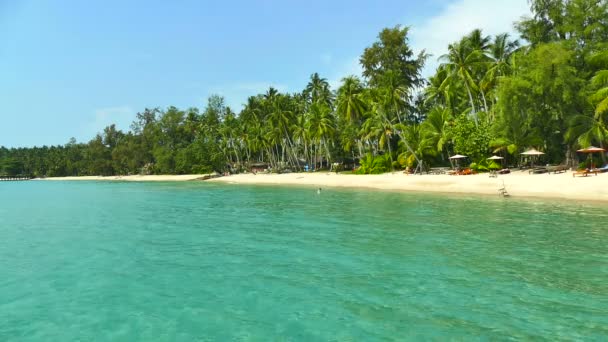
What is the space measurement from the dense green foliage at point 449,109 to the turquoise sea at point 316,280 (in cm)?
2115

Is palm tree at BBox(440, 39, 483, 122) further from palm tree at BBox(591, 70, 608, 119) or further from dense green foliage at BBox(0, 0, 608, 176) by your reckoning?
palm tree at BBox(591, 70, 608, 119)

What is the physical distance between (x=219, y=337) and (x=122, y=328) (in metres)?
1.99

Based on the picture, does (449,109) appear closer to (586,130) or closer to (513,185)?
(586,130)

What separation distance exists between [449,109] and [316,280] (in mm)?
44298

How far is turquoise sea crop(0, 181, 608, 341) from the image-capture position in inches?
281

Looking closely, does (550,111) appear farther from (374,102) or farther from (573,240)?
(573,240)

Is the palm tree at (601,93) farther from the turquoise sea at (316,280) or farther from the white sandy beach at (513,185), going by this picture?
the turquoise sea at (316,280)

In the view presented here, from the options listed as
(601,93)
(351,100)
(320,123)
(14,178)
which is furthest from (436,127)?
(14,178)

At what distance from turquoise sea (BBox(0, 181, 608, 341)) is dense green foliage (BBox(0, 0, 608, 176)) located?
21.2m

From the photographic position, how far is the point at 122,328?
7.38 meters

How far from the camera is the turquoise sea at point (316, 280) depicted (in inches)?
281

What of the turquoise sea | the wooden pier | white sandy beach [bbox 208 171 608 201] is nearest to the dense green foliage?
white sandy beach [bbox 208 171 608 201]

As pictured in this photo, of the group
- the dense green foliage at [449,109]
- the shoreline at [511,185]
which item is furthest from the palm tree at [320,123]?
the shoreline at [511,185]

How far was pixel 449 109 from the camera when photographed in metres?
49.2
